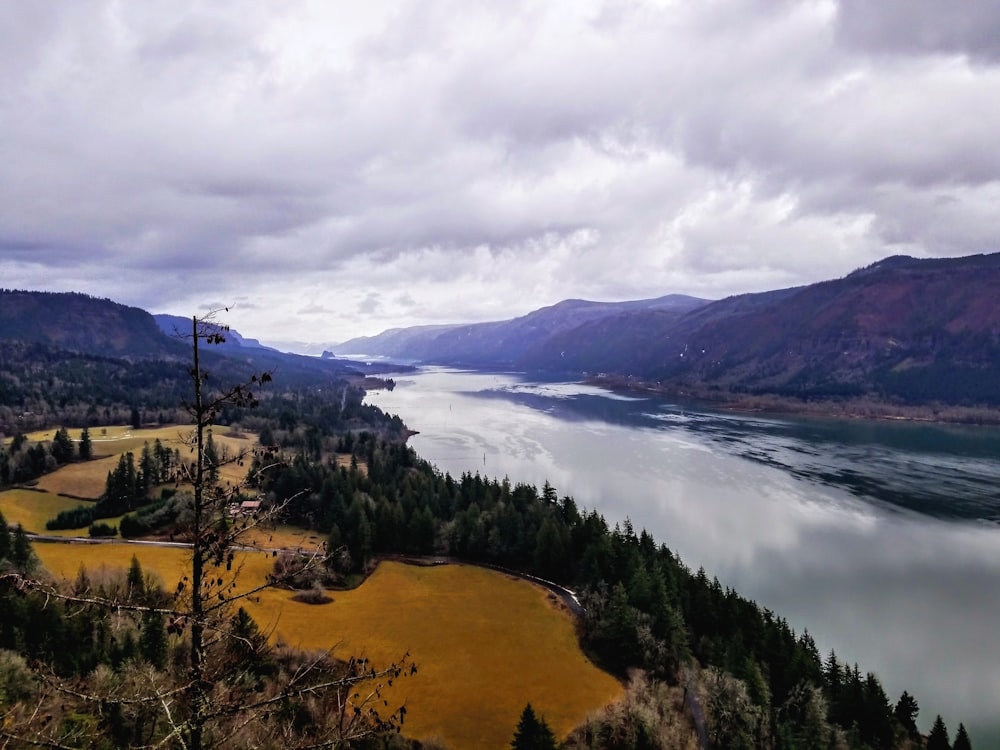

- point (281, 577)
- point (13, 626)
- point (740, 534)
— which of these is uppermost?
point (281, 577)

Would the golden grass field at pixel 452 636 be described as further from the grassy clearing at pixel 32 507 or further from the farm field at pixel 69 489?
the farm field at pixel 69 489

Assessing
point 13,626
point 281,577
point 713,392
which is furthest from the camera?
point 713,392

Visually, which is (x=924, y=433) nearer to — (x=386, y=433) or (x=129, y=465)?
(x=386, y=433)

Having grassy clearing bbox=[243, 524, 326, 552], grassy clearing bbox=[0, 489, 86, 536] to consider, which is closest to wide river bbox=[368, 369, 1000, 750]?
grassy clearing bbox=[243, 524, 326, 552]

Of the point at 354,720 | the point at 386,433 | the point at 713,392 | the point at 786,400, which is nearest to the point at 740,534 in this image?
the point at 354,720

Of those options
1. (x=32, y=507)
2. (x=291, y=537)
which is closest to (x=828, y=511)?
(x=291, y=537)

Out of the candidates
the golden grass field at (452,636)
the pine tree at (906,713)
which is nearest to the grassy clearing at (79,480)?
the golden grass field at (452,636)
